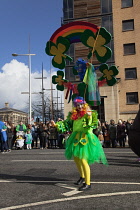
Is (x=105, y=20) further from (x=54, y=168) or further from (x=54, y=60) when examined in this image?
(x=54, y=168)

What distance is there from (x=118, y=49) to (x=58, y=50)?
20.3 metres

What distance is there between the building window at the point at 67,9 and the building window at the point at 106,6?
3649 mm

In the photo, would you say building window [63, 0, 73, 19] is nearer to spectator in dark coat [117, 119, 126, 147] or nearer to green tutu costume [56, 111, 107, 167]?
spectator in dark coat [117, 119, 126, 147]

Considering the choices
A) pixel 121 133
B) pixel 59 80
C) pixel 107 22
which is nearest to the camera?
pixel 59 80

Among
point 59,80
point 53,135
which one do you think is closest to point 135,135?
point 59,80

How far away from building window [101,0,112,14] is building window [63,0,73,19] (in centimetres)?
365

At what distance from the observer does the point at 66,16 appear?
28469mm

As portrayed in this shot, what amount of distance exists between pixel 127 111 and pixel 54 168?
20286 millimetres

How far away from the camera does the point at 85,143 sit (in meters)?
5.12

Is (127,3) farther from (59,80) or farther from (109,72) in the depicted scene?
(59,80)

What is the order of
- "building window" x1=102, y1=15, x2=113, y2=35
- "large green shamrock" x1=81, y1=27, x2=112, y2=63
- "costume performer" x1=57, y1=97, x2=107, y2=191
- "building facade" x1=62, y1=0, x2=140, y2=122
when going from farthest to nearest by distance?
1. "building window" x1=102, y1=15, x2=113, y2=35
2. "building facade" x1=62, y1=0, x2=140, y2=122
3. "large green shamrock" x1=81, y1=27, x2=112, y2=63
4. "costume performer" x1=57, y1=97, x2=107, y2=191

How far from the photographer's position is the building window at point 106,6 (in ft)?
91.4

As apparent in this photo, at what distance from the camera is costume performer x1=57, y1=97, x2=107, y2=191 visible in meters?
5.05

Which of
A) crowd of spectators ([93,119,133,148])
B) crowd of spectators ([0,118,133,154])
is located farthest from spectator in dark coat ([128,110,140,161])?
crowd of spectators ([93,119,133,148])
